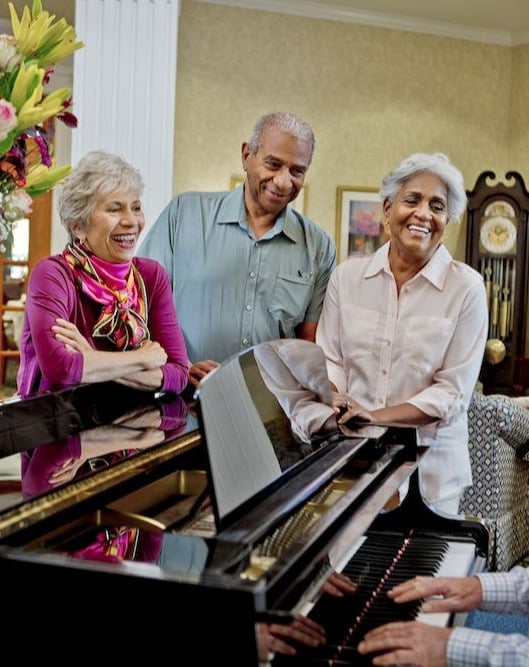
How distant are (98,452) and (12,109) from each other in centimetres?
59

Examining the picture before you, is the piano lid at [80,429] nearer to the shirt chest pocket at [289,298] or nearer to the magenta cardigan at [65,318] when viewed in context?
the magenta cardigan at [65,318]

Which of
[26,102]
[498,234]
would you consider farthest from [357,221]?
[26,102]

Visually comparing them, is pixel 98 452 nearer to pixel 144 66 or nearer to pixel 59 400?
pixel 59 400

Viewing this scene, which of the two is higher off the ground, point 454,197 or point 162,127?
point 162,127

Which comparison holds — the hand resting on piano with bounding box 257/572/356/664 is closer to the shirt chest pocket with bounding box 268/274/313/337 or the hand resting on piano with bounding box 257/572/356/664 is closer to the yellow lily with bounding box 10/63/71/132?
the yellow lily with bounding box 10/63/71/132

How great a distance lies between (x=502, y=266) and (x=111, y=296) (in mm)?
5517

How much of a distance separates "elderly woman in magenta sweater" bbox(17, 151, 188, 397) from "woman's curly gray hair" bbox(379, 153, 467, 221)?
26.8 inches

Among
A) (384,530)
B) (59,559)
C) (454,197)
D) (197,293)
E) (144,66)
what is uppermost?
(144,66)

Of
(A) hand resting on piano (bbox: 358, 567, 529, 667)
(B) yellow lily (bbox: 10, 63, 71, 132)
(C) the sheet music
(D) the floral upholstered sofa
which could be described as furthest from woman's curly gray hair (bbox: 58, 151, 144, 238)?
(D) the floral upholstered sofa

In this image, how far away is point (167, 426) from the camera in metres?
1.76

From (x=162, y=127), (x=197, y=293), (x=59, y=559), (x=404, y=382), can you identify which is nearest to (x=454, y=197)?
(x=404, y=382)

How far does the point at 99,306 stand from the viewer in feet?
7.23

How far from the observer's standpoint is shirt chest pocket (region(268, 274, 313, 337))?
2756mm

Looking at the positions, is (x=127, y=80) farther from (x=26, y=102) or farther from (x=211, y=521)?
(x=211, y=521)
